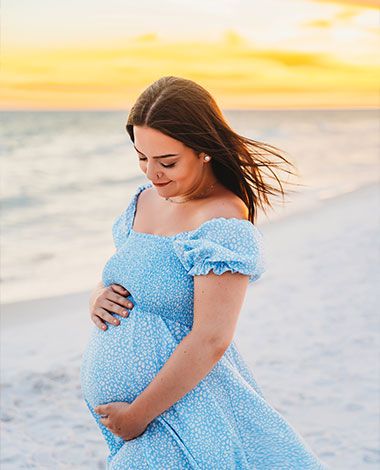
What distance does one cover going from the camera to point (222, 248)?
70.4 inches

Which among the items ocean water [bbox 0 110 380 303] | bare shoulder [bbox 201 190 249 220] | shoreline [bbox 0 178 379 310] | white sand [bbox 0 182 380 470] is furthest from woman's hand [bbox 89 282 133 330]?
ocean water [bbox 0 110 380 303]

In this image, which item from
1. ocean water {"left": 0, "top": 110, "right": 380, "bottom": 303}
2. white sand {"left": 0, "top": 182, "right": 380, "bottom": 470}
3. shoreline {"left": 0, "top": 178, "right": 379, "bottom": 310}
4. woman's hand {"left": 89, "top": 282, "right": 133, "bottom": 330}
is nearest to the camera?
woman's hand {"left": 89, "top": 282, "right": 133, "bottom": 330}

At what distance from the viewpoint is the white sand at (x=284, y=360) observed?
12.4 ft

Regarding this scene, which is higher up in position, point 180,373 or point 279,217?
point 180,373

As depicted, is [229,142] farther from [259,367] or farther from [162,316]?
[259,367]

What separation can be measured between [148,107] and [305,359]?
339cm

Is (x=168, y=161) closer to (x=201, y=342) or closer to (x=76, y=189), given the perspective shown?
(x=201, y=342)

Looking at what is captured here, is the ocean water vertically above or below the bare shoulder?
below

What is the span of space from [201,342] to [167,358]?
0.52 ft

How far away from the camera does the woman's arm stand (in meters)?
1.78

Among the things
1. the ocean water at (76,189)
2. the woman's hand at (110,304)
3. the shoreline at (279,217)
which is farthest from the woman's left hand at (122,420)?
the ocean water at (76,189)

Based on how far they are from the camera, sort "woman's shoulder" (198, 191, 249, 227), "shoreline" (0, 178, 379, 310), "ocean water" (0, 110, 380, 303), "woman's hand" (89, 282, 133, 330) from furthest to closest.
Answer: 1. "ocean water" (0, 110, 380, 303)
2. "shoreline" (0, 178, 379, 310)
3. "woman's hand" (89, 282, 133, 330)
4. "woman's shoulder" (198, 191, 249, 227)

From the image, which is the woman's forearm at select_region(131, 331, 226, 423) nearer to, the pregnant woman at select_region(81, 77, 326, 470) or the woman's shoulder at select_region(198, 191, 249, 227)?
the pregnant woman at select_region(81, 77, 326, 470)

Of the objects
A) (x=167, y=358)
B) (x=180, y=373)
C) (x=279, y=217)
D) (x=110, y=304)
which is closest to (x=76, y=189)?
(x=279, y=217)
